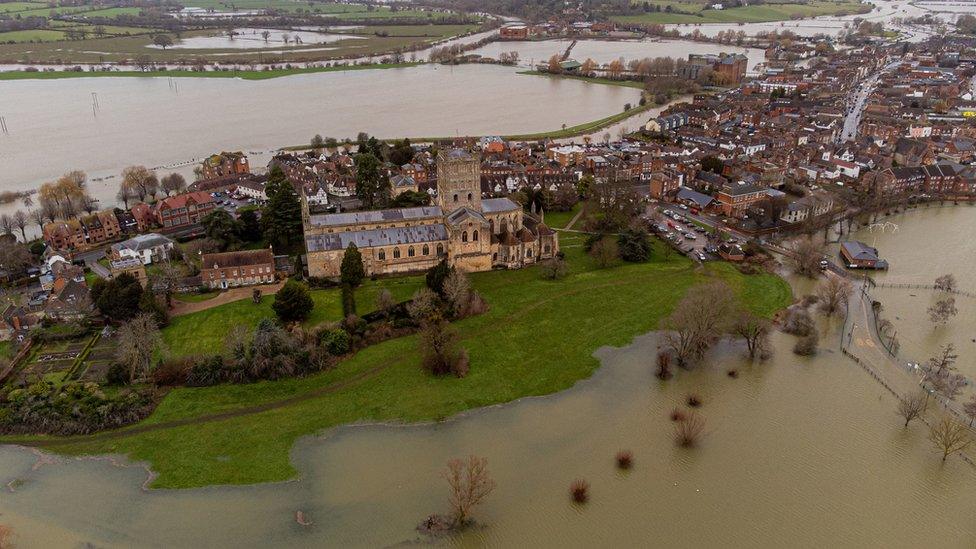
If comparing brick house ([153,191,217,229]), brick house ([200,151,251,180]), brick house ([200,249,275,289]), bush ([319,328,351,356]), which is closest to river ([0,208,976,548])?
bush ([319,328,351,356])

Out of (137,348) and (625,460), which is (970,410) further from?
(137,348)

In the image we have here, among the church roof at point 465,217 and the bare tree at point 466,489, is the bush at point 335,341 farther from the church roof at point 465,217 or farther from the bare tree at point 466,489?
the church roof at point 465,217

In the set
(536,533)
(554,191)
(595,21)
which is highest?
(595,21)

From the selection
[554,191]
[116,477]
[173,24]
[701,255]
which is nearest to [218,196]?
[554,191]

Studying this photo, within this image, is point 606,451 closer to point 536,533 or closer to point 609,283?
point 536,533

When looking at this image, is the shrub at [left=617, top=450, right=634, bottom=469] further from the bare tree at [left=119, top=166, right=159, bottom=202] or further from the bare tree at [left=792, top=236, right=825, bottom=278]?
the bare tree at [left=119, top=166, right=159, bottom=202]

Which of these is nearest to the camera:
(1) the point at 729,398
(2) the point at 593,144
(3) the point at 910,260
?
(1) the point at 729,398

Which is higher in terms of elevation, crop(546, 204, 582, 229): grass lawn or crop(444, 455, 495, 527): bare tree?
crop(546, 204, 582, 229): grass lawn
